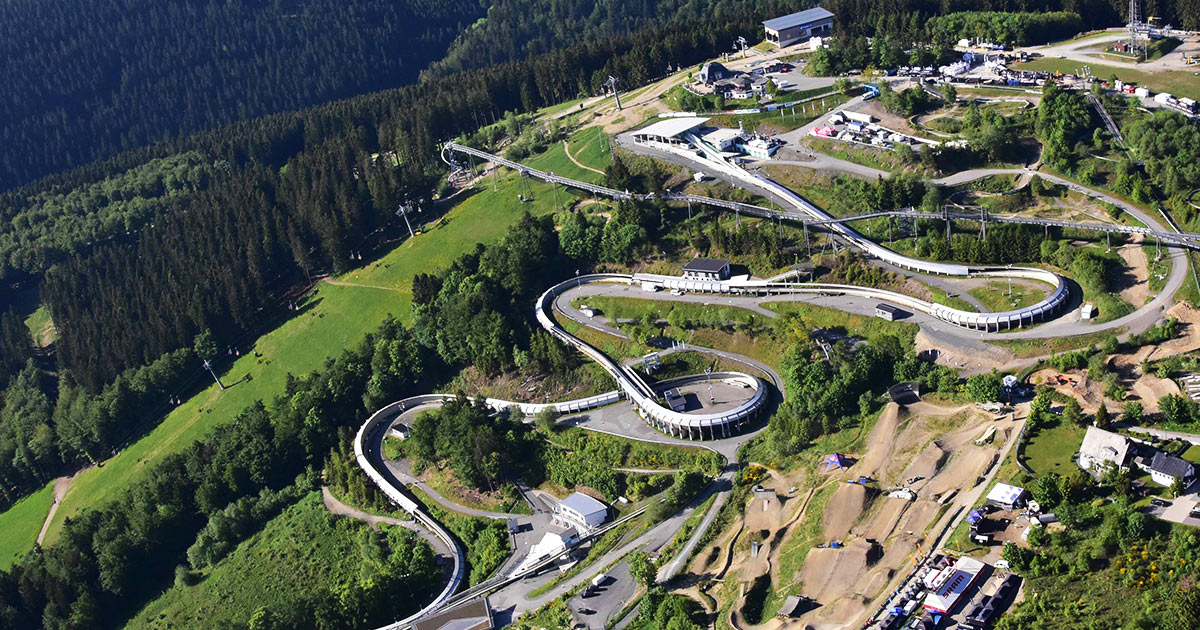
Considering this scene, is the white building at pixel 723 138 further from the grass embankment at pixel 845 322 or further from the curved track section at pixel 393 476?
the curved track section at pixel 393 476

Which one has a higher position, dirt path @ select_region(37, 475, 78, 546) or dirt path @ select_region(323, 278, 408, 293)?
dirt path @ select_region(323, 278, 408, 293)

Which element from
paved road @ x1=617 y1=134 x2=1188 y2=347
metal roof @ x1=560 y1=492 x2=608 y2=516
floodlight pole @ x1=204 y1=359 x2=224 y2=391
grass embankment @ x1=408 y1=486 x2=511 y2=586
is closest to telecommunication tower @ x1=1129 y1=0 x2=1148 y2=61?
paved road @ x1=617 y1=134 x2=1188 y2=347

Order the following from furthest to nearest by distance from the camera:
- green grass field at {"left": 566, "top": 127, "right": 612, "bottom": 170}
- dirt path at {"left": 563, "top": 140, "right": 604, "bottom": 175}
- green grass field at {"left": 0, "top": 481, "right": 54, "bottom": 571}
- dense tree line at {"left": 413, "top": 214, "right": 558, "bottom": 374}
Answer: green grass field at {"left": 566, "top": 127, "right": 612, "bottom": 170}, dirt path at {"left": 563, "top": 140, "right": 604, "bottom": 175}, green grass field at {"left": 0, "top": 481, "right": 54, "bottom": 571}, dense tree line at {"left": 413, "top": 214, "right": 558, "bottom": 374}

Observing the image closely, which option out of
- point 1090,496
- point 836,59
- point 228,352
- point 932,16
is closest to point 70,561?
point 228,352

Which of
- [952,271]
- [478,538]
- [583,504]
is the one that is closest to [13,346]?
[478,538]

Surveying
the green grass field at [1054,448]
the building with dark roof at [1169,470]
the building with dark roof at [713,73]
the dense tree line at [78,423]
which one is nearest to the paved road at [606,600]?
the green grass field at [1054,448]

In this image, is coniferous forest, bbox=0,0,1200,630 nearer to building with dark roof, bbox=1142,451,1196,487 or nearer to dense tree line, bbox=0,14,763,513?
dense tree line, bbox=0,14,763,513

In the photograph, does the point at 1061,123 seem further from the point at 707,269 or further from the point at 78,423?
the point at 78,423

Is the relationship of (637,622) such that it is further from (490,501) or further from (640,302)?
(640,302)
